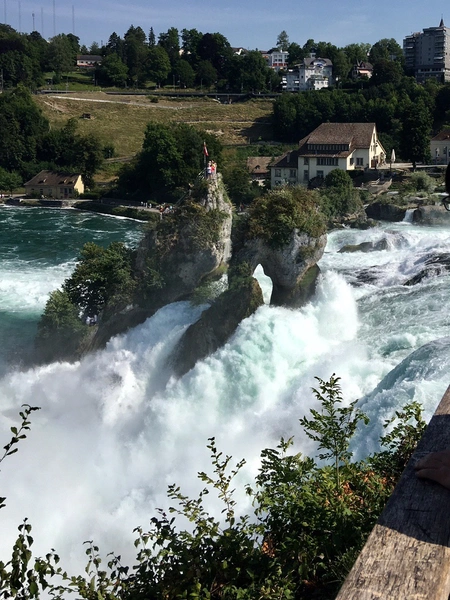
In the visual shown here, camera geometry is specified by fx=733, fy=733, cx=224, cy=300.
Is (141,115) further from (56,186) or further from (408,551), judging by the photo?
(408,551)

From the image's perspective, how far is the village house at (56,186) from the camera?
54281 millimetres

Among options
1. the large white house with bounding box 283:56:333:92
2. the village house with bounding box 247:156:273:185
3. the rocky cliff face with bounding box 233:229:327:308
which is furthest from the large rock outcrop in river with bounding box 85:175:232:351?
the large white house with bounding box 283:56:333:92

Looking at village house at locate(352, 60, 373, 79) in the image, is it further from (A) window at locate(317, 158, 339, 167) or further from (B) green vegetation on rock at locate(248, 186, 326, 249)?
(B) green vegetation on rock at locate(248, 186, 326, 249)

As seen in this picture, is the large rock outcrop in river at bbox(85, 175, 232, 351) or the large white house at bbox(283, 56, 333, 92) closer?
the large rock outcrop in river at bbox(85, 175, 232, 351)

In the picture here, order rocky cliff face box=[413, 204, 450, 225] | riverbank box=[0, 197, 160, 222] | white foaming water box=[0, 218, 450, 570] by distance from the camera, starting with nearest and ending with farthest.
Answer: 1. white foaming water box=[0, 218, 450, 570]
2. rocky cliff face box=[413, 204, 450, 225]
3. riverbank box=[0, 197, 160, 222]

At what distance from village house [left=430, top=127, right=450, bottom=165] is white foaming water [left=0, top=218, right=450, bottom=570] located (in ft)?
116

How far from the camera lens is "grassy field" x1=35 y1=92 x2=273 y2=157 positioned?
69625 millimetres

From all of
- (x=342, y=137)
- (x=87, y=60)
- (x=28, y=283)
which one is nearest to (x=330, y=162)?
(x=342, y=137)

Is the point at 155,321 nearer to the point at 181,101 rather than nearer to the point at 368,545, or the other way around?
the point at 368,545

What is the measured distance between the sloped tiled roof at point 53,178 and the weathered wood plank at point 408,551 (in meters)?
54.2

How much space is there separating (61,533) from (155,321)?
669cm

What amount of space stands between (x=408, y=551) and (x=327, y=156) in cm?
4759

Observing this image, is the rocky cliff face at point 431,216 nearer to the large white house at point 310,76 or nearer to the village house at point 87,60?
the large white house at point 310,76

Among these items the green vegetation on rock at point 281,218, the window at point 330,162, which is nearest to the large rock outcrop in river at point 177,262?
the green vegetation on rock at point 281,218
